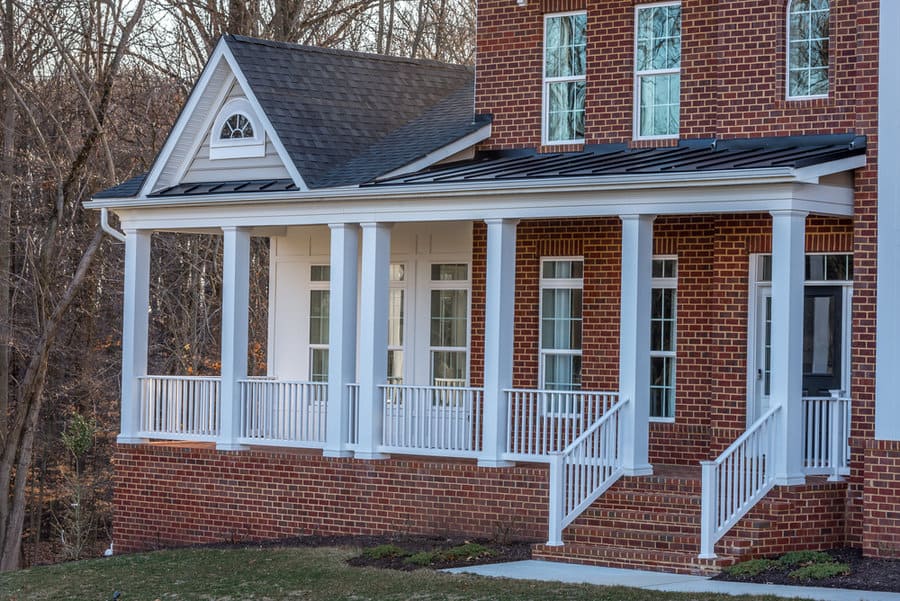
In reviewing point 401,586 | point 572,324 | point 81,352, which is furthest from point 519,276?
point 81,352

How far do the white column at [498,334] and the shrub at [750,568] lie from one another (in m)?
3.84

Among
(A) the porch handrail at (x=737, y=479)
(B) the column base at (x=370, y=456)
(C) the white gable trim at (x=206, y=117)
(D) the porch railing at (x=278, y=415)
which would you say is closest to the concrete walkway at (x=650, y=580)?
(A) the porch handrail at (x=737, y=479)

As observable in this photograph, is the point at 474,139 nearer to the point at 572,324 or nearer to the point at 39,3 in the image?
the point at 572,324

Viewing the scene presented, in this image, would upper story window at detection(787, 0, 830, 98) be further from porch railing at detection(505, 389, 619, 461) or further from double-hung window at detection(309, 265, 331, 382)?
double-hung window at detection(309, 265, 331, 382)

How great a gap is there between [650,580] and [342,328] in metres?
6.16

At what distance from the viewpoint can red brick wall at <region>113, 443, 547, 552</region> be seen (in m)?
18.4

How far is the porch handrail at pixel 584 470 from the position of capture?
54.7 ft

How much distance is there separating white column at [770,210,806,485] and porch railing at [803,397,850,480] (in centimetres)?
70

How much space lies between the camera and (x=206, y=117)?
21.8 m

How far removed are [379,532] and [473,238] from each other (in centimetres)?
428

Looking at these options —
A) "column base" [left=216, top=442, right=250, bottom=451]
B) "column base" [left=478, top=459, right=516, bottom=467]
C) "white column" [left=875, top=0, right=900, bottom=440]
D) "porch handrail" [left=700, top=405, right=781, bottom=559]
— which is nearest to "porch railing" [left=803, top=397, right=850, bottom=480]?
"porch handrail" [left=700, top=405, right=781, bottom=559]

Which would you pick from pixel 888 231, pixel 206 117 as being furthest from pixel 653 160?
pixel 206 117

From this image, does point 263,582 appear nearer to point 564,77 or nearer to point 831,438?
point 831,438

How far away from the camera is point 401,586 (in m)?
14.8
